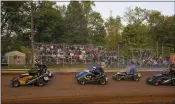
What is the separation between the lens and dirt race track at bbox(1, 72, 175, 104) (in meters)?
13.3

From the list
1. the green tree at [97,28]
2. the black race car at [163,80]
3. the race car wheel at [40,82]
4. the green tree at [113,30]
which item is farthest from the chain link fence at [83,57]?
the green tree at [97,28]

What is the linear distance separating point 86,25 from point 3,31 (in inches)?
584

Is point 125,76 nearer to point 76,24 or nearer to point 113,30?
point 76,24

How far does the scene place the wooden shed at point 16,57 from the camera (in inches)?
948

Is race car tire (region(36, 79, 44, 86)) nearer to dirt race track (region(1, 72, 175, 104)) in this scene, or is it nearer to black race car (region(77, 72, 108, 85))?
dirt race track (region(1, 72, 175, 104))

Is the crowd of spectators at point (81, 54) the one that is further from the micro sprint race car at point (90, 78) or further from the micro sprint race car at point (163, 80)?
the micro sprint race car at point (163, 80)

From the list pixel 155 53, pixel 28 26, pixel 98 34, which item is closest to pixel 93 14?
pixel 98 34

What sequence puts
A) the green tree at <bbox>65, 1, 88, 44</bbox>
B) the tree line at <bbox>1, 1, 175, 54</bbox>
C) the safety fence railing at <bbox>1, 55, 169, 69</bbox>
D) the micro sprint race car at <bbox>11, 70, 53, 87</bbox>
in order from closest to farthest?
the micro sprint race car at <bbox>11, 70, 53, 87</bbox> < the safety fence railing at <bbox>1, 55, 169, 69</bbox> < the tree line at <bbox>1, 1, 175, 54</bbox> < the green tree at <bbox>65, 1, 88, 44</bbox>

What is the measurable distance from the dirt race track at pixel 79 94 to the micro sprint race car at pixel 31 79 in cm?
38

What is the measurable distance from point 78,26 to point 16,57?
67.6 feet

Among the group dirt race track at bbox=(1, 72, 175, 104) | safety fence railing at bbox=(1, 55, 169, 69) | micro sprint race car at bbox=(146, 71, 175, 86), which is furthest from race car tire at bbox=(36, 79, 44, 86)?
micro sprint race car at bbox=(146, 71, 175, 86)

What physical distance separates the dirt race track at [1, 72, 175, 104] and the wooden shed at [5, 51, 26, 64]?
13.7 feet

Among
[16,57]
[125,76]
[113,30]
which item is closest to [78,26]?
[113,30]

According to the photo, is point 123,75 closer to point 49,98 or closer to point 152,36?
point 49,98
